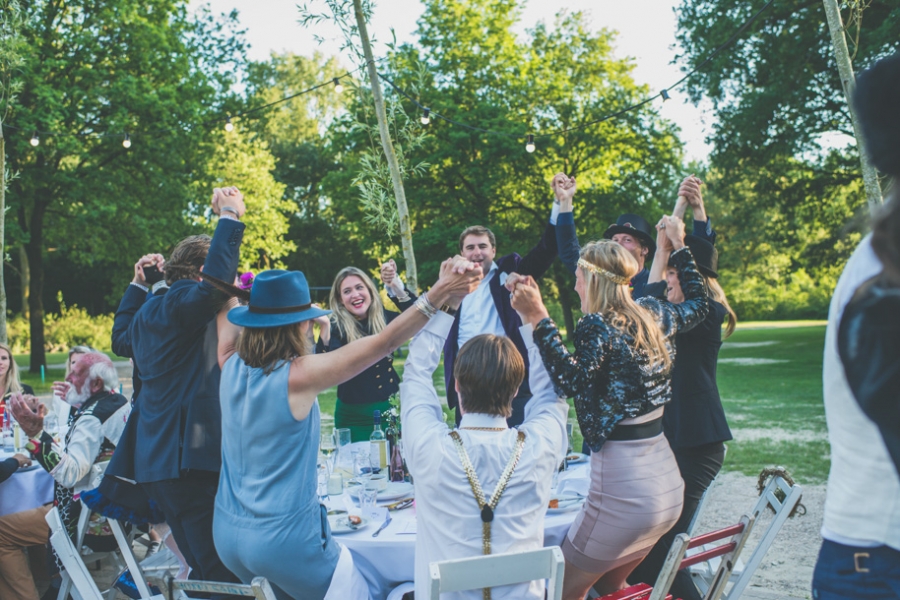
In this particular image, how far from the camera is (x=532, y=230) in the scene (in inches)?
950

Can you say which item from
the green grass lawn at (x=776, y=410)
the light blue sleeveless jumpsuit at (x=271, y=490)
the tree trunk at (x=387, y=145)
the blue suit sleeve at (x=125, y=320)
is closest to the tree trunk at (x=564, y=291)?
the green grass lawn at (x=776, y=410)

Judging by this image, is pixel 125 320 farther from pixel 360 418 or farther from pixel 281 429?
pixel 281 429

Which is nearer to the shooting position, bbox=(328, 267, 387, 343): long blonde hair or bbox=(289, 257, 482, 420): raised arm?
bbox=(289, 257, 482, 420): raised arm

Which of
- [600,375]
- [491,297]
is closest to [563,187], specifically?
[491,297]

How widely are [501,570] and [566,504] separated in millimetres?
1061

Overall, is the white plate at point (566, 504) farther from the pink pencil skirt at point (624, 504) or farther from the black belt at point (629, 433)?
the black belt at point (629, 433)

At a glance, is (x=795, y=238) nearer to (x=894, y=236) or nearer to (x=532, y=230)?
(x=532, y=230)

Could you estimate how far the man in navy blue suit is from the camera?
2855 mm

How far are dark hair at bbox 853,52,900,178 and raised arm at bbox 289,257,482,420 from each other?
1331 mm

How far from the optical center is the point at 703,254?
3.66 metres

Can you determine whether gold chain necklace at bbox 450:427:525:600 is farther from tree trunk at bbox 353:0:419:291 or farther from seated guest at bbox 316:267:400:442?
tree trunk at bbox 353:0:419:291

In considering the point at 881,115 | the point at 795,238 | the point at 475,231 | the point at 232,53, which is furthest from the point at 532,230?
the point at 881,115

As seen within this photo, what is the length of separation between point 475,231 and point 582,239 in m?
19.0

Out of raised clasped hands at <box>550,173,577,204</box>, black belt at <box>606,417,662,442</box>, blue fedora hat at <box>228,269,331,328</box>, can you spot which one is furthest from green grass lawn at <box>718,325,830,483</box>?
blue fedora hat at <box>228,269,331,328</box>
